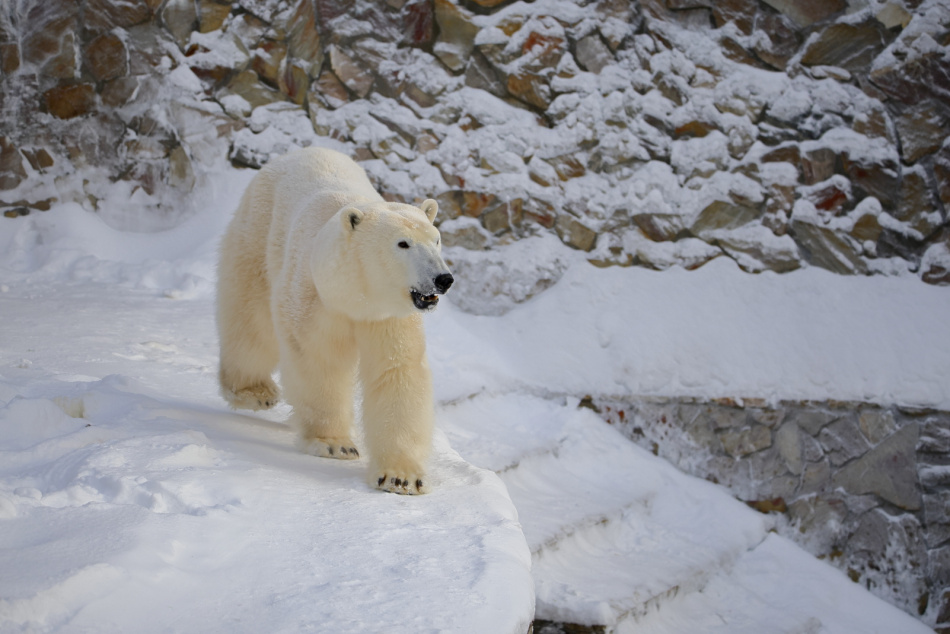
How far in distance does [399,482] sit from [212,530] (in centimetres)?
70

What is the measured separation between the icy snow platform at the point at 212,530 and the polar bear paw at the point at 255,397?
0.55 ft

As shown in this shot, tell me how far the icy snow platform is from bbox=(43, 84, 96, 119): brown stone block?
3158mm

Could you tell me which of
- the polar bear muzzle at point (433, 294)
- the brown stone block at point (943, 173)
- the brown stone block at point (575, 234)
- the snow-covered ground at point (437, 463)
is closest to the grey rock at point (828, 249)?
the snow-covered ground at point (437, 463)

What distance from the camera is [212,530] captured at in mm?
1724

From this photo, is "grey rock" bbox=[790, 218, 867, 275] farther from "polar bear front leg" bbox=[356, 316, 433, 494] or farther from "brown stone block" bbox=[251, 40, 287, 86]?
"brown stone block" bbox=[251, 40, 287, 86]

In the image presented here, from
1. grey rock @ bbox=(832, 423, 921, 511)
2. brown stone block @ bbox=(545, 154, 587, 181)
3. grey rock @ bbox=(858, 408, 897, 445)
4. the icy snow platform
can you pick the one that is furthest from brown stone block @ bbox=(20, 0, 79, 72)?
grey rock @ bbox=(832, 423, 921, 511)

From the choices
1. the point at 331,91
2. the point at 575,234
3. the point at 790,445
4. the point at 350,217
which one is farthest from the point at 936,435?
the point at 331,91

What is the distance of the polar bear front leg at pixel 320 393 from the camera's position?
257cm

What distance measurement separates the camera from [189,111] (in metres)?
5.46

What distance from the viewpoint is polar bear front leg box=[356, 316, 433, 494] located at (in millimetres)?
2393

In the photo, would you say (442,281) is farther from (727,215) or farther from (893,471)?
(893,471)

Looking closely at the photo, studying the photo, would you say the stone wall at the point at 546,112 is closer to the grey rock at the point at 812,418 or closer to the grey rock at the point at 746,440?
the grey rock at the point at 812,418

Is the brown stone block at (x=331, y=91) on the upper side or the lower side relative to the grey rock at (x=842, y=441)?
upper

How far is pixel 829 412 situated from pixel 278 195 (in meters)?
3.56
